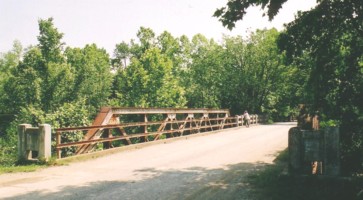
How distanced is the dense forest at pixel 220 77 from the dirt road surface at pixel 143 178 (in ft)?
7.50

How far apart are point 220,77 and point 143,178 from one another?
134 feet

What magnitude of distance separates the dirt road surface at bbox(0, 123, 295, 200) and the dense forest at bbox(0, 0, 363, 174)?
2287 millimetres

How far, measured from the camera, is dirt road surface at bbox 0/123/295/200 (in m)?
6.32

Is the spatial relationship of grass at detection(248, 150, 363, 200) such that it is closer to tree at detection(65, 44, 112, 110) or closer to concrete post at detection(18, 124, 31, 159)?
concrete post at detection(18, 124, 31, 159)

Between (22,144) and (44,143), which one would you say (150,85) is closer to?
(22,144)

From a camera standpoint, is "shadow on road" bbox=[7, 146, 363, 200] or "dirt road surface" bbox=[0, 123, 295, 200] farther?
"dirt road surface" bbox=[0, 123, 295, 200]

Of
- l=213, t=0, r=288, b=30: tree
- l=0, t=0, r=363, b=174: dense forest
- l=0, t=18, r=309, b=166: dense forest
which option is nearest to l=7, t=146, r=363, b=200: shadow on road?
l=0, t=0, r=363, b=174: dense forest

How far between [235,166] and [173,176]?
7.01ft

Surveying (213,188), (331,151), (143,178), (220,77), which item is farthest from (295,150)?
(220,77)

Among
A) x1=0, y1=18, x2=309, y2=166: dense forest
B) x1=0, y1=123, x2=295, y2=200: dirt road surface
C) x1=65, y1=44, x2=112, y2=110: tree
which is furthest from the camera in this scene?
x1=65, y1=44, x2=112, y2=110: tree

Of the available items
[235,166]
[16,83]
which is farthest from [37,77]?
[235,166]

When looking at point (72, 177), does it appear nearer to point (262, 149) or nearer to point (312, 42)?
point (312, 42)

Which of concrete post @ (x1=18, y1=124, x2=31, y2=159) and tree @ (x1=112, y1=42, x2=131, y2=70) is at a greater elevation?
tree @ (x1=112, y1=42, x2=131, y2=70)

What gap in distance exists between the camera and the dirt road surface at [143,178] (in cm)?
632
